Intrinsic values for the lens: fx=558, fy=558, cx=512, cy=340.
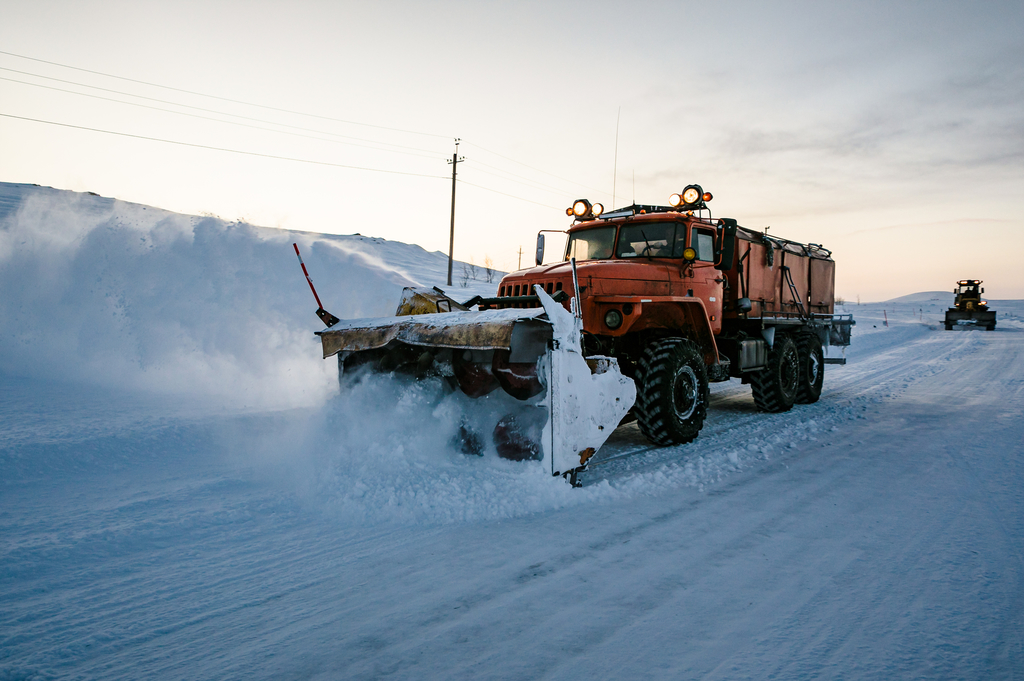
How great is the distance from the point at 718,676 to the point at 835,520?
219 centimetres

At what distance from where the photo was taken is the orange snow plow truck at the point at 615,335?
4.36 meters

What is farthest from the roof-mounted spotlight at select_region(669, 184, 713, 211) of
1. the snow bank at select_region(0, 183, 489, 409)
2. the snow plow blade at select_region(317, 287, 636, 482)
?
the snow bank at select_region(0, 183, 489, 409)

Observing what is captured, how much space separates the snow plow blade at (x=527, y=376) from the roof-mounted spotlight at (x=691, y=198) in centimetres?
314

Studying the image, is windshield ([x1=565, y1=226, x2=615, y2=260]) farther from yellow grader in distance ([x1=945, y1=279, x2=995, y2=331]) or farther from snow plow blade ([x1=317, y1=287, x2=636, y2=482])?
yellow grader in distance ([x1=945, y1=279, x2=995, y2=331])

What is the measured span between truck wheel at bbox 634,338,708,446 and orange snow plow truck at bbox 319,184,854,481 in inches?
0.6

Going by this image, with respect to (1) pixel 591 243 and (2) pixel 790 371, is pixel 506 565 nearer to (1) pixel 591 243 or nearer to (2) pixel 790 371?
(1) pixel 591 243

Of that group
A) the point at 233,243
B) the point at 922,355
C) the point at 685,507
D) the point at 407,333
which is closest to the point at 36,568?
the point at 407,333

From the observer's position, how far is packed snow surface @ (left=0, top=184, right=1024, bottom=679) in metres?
2.29

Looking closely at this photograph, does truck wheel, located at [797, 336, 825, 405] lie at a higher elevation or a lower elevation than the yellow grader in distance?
lower

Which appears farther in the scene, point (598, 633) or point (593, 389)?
point (593, 389)

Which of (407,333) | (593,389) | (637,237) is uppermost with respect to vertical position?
(637,237)

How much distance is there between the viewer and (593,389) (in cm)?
452

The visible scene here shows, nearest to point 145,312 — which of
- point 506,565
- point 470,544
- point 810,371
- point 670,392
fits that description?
point 470,544

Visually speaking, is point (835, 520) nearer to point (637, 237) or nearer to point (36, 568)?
point (637, 237)
